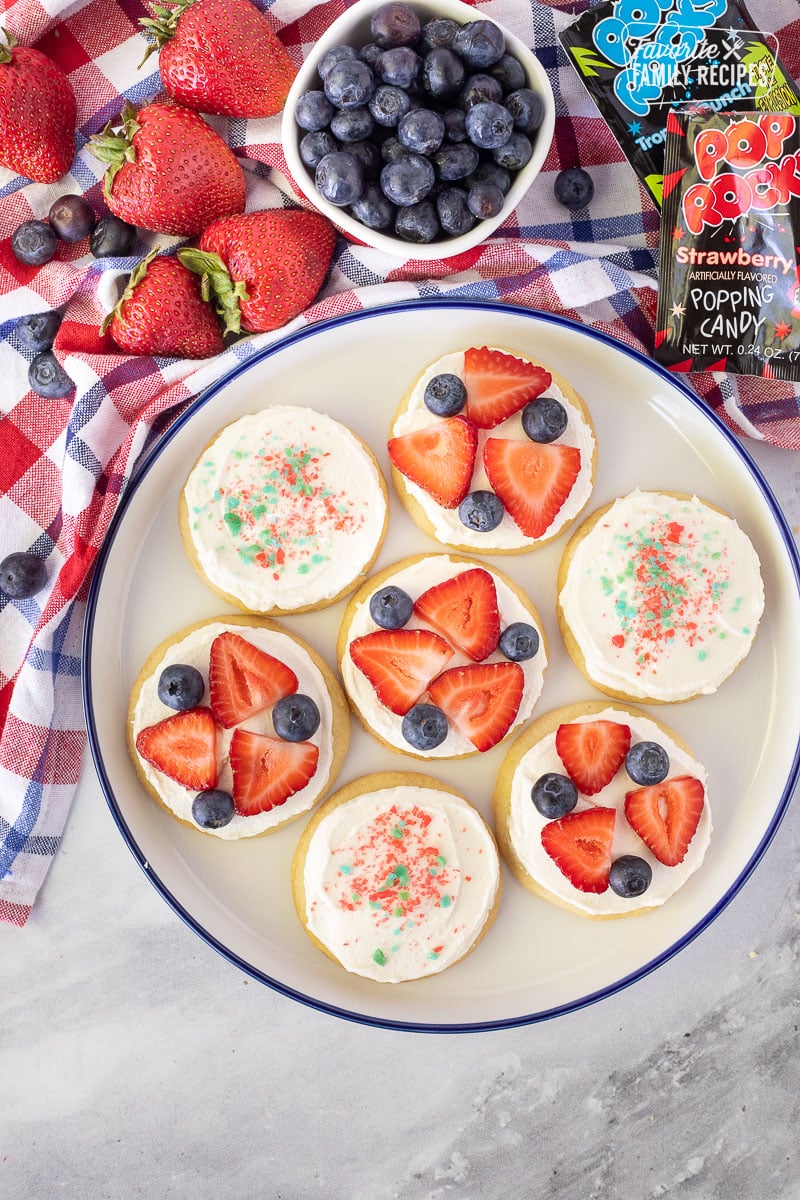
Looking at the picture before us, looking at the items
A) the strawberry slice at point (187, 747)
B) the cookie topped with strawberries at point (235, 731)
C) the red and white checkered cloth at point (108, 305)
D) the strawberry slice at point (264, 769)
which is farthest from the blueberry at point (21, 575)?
the strawberry slice at point (264, 769)

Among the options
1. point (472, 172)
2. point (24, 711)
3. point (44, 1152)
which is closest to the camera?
point (472, 172)

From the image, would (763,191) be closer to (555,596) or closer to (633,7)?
(633,7)

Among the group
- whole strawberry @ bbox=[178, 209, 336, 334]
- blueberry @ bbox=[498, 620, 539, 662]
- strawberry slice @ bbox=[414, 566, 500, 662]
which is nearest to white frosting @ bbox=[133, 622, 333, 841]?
strawberry slice @ bbox=[414, 566, 500, 662]

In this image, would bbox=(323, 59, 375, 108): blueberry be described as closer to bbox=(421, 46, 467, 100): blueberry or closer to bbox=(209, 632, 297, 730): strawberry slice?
bbox=(421, 46, 467, 100): blueberry

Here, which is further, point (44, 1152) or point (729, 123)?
point (44, 1152)

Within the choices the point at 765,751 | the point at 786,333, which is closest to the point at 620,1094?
the point at 765,751

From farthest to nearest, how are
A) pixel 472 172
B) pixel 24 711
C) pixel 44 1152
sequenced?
pixel 44 1152, pixel 24 711, pixel 472 172

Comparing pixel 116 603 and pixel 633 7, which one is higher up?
pixel 633 7
